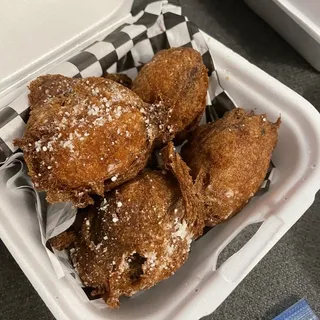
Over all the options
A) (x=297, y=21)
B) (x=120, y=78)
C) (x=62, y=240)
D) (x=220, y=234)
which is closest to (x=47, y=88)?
(x=120, y=78)

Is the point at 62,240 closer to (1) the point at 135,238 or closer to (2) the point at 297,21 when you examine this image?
(1) the point at 135,238

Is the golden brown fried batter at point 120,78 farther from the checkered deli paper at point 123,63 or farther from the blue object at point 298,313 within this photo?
the blue object at point 298,313

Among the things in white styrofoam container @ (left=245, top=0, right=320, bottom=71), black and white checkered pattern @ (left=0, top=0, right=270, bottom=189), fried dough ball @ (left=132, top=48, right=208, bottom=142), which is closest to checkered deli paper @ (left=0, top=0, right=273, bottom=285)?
black and white checkered pattern @ (left=0, top=0, right=270, bottom=189)

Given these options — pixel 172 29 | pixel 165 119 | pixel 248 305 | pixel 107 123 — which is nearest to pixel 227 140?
pixel 165 119

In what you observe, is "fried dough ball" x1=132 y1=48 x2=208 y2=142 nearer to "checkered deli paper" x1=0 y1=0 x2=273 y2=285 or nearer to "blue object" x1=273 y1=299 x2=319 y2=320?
"checkered deli paper" x1=0 y1=0 x2=273 y2=285

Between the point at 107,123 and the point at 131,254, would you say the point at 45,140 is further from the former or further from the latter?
the point at 131,254
